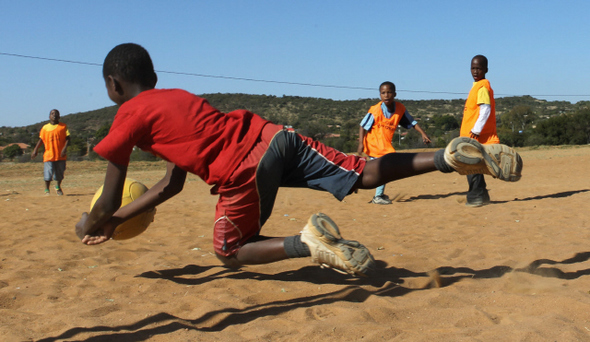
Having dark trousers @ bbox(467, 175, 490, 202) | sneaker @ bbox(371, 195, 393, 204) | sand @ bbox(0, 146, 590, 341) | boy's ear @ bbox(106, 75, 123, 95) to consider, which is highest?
boy's ear @ bbox(106, 75, 123, 95)

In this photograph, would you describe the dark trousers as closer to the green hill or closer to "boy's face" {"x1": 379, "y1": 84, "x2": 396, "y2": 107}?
"boy's face" {"x1": 379, "y1": 84, "x2": 396, "y2": 107}

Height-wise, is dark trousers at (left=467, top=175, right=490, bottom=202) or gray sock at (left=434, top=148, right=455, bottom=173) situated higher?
gray sock at (left=434, top=148, right=455, bottom=173)

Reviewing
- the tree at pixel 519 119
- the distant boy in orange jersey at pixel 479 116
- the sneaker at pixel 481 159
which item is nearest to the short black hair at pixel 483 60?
the distant boy in orange jersey at pixel 479 116

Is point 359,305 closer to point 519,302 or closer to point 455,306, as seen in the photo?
point 455,306

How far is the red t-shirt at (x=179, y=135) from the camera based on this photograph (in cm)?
297

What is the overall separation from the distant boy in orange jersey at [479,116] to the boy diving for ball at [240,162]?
13.0 ft

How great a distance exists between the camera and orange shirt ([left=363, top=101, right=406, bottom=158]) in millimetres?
8625

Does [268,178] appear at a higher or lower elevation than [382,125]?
lower

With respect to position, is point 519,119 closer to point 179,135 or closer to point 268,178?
point 268,178

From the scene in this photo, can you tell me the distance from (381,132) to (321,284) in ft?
16.7

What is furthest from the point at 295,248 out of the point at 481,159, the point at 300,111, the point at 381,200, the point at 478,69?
the point at 300,111

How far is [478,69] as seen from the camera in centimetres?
734

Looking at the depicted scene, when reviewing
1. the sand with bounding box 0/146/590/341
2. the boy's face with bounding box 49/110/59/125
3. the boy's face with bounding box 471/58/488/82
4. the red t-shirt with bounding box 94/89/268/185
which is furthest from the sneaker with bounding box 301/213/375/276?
the boy's face with bounding box 49/110/59/125

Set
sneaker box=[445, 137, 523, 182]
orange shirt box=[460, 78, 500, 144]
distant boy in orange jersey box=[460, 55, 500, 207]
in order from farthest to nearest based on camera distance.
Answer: orange shirt box=[460, 78, 500, 144] → distant boy in orange jersey box=[460, 55, 500, 207] → sneaker box=[445, 137, 523, 182]
